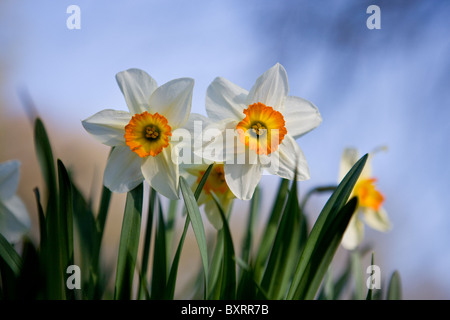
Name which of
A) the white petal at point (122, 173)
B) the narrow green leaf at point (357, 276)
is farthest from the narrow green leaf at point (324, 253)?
the narrow green leaf at point (357, 276)

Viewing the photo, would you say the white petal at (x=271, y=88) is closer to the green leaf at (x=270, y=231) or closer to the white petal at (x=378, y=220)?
the green leaf at (x=270, y=231)

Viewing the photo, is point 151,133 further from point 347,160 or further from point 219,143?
point 347,160

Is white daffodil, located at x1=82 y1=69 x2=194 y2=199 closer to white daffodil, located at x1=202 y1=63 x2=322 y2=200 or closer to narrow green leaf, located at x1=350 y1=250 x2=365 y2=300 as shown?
white daffodil, located at x1=202 y1=63 x2=322 y2=200

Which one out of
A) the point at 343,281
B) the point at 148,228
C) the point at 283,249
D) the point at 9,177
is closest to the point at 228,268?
the point at 283,249
